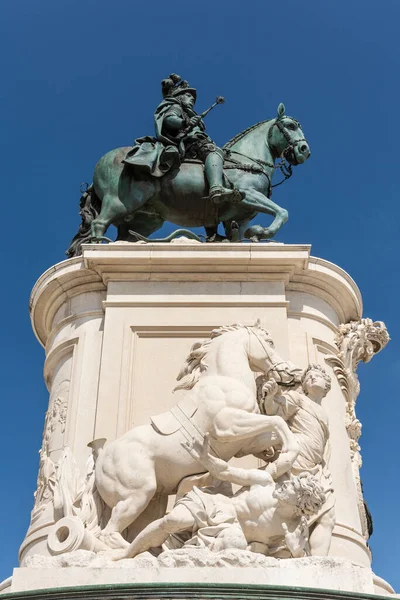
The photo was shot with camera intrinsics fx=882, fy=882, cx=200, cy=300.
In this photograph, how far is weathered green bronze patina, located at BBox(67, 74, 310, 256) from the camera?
11.5 metres

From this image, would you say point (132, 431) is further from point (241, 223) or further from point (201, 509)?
point (241, 223)

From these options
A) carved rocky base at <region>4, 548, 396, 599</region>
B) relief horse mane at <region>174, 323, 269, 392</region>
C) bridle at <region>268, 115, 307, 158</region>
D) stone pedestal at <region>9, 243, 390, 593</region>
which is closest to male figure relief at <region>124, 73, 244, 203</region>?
bridle at <region>268, 115, 307, 158</region>

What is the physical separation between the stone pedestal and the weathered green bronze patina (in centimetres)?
97

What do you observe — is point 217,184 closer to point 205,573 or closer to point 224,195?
point 224,195

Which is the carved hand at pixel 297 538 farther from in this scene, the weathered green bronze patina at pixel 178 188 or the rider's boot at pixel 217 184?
the rider's boot at pixel 217 184

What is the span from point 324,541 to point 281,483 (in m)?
0.61

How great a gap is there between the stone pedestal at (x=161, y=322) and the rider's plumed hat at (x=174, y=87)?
11.9 ft

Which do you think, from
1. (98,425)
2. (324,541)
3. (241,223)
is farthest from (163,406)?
(241,223)

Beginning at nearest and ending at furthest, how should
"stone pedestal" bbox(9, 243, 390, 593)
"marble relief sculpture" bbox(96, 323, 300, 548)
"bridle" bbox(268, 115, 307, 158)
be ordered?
1. "marble relief sculpture" bbox(96, 323, 300, 548)
2. "stone pedestal" bbox(9, 243, 390, 593)
3. "bridle" bbox(268, 115, 307, 158)

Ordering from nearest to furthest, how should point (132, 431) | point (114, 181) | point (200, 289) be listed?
point (132, 431), point (200, 289), point (114, 181)

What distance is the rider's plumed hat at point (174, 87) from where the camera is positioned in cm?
1292

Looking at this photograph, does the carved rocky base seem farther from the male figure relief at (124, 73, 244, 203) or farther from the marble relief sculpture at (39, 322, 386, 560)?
the male figure relief at (124, 73, 244, 203)

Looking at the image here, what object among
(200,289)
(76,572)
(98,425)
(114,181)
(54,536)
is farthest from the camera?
(114,181)

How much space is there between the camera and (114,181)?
11.6 m
